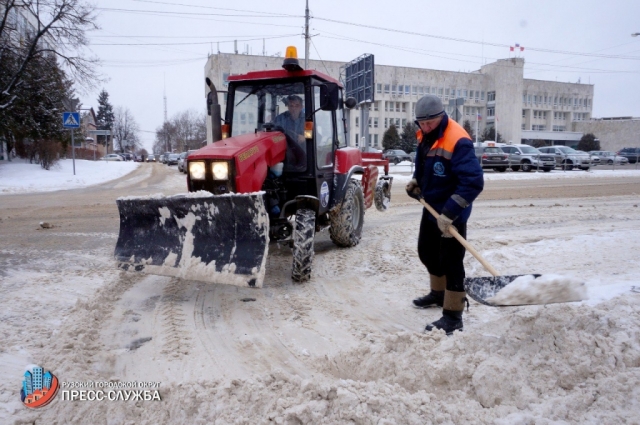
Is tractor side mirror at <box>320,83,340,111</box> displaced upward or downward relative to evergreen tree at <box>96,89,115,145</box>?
downward

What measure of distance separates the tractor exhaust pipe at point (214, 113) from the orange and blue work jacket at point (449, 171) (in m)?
2.56

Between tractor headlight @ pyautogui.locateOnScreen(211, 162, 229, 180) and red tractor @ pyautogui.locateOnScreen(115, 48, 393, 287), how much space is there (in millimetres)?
11

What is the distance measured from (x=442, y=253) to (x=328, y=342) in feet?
4.09

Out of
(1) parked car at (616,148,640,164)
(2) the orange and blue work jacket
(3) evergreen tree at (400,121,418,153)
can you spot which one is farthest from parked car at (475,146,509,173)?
(3) evergreen tree at (400,121,418,153)

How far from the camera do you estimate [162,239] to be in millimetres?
4691

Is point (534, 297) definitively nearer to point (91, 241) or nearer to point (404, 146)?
point (91, 241)

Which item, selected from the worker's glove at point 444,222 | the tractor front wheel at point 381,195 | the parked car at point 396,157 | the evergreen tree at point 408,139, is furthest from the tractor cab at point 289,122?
the evergreen tree at point 408,139

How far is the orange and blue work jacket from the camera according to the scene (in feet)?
12.2

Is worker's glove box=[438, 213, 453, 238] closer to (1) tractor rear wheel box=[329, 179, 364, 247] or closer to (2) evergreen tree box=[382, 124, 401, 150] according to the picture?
(1) tractor rear wheel box=[329, 179, 364, 247]

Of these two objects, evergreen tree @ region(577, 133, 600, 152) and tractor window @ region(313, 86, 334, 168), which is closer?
tractor window @ region(313, 86, 334, 168)

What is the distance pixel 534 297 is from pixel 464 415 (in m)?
1.12

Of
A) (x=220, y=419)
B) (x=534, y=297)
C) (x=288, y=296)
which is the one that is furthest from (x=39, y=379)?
(x=534, y=297)

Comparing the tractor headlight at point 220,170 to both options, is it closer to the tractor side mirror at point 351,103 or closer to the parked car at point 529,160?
the tractor side mirror at point 351,103

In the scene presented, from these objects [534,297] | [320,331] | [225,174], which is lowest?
[320,331]
